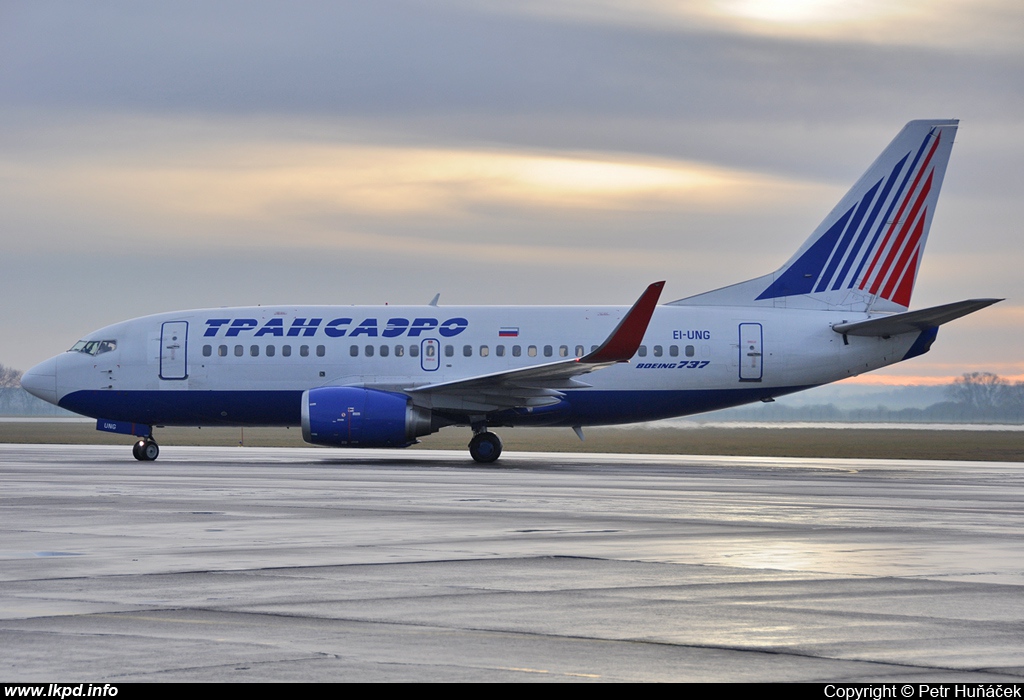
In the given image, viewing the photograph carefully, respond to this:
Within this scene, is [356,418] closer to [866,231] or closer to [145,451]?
[145,451]

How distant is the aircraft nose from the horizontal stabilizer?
22.5 meters

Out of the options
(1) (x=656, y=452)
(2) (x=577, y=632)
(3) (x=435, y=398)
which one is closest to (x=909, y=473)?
(3) (x=435, y=398)

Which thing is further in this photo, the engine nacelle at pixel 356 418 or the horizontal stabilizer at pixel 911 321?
the engine nacelle at pixel 356 418

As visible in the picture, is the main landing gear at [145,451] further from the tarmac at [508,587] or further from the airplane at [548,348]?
the tarmac at [508,587]

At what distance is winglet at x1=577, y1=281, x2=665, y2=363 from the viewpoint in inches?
1224

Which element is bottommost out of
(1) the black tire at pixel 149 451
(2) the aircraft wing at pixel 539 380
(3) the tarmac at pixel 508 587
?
(1) the black tire at pixel 149 451

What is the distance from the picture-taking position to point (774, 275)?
3662cm

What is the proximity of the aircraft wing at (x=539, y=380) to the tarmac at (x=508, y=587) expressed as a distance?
34.6 ft

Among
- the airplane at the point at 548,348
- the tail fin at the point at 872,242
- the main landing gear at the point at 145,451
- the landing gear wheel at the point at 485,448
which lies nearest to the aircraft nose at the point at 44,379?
the airplane at the point at 548,348

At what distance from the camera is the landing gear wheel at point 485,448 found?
3444 centimetres

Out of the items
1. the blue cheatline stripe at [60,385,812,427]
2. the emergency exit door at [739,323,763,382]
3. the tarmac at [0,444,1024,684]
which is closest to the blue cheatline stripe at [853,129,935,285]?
the emergency exit door at [739,323,763,382]

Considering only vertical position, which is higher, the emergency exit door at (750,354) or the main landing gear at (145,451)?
the emergency exit door at (750,354)

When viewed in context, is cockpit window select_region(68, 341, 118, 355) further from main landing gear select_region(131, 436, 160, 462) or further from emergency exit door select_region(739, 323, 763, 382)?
emergency exit door select_region(739, 323, 763, 382)

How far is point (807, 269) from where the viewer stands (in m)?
36.5
